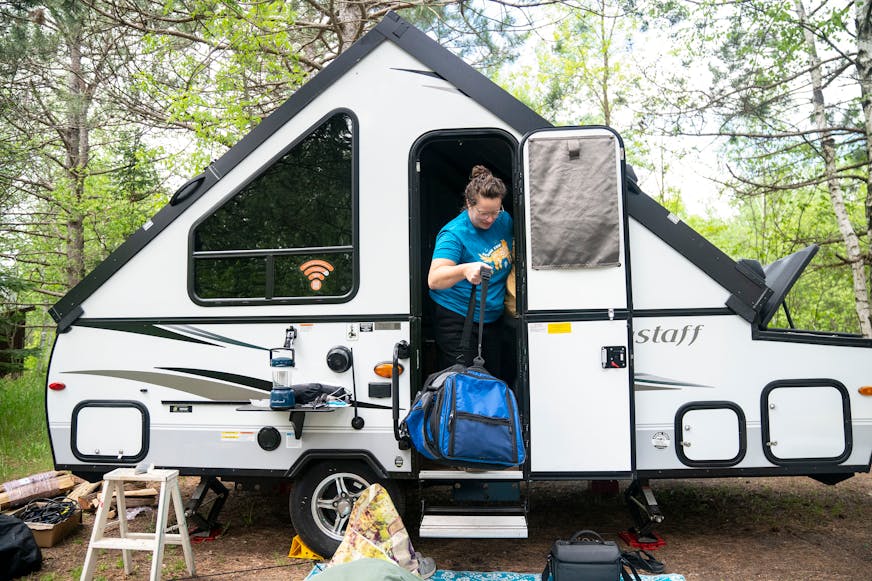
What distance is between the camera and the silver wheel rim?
12.6 feet

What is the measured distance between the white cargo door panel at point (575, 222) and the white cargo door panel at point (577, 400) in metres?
0.16

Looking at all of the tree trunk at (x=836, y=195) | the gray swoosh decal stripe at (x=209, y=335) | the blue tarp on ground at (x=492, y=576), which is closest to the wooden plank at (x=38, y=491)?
the gray swoosh decal stripe at (x=209, y=335)

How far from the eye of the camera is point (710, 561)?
3.79m

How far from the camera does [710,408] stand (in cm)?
359

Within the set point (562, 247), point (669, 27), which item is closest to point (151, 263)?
point (562, 247)

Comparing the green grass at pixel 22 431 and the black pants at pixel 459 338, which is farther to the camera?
the green grass at pixel 22 431

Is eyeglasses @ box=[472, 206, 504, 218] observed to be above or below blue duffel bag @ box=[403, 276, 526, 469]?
above

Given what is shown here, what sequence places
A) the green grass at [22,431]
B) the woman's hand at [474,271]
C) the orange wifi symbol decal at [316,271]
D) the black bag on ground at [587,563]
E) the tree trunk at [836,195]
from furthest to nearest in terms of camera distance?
the tree trunk at [836,195] → the green grass at [22,431] → the orange wifi symbol decal at [316,271] → the woman's hand at [474,271] → the black bag on ground at [587,563]

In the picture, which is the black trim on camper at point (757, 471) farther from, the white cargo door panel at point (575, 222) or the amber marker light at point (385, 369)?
the amber marker light at point (385, 369)

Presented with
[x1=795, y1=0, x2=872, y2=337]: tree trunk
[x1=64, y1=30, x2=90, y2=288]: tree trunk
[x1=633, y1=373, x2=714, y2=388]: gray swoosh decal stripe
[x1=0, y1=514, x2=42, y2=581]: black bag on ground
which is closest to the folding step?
[x1=633, y1=373, x2=714, y2=388]: gray swoosh decal stripe

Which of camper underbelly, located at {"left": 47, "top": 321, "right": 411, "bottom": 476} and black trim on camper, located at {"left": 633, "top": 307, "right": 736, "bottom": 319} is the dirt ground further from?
black trim on camper, located at {"left": 633, "top": 307, "right": 736, "bottom": 319}

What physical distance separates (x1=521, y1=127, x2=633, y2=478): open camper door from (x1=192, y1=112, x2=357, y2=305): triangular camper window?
3.66ft

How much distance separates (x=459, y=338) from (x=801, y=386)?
6.22 feet

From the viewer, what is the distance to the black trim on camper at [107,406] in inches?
155
